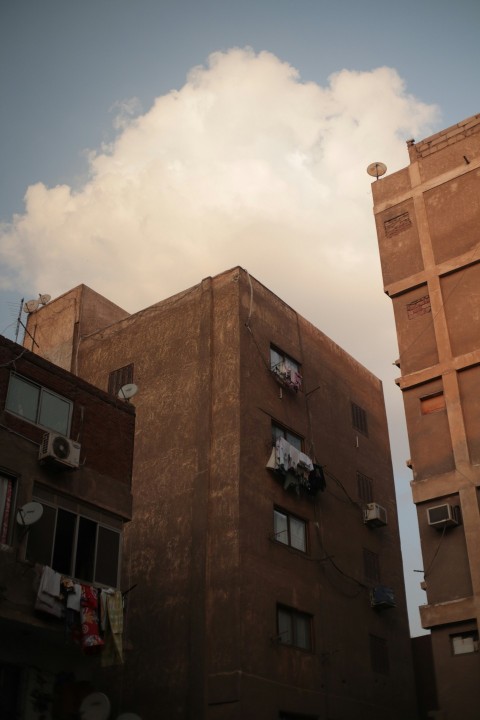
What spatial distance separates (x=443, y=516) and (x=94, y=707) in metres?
10.1

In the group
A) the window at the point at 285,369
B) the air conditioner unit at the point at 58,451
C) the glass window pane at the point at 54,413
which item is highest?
the window at the point at 285,369

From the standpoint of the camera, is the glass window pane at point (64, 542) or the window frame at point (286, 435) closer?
the glass window pane at point (64, 542)

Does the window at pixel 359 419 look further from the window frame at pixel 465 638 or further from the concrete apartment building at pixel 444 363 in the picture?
the window frame at pixel 465 638

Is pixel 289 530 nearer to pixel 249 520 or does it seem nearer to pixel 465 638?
pixel 249 520

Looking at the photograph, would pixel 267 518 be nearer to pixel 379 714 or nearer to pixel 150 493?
pixel 150 493

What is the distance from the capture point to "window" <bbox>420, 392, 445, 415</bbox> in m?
24.5

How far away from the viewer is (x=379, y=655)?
29.5 m

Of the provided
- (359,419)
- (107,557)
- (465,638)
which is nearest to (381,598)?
(359,419)

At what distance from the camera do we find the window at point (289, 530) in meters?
27.0

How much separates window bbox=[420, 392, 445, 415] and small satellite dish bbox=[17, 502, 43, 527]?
11.9 m

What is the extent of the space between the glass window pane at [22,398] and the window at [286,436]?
10102 mm

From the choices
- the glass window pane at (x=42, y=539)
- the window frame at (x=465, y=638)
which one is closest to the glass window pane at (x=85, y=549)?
the glass window pane at (x=42, y=539)

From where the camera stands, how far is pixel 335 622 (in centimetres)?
2769

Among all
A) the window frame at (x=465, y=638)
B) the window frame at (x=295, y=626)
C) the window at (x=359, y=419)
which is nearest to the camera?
the window frame at (x=465, y=638)
